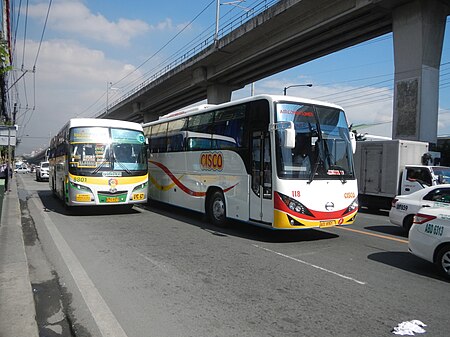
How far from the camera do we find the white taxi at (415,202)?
29.0 ft

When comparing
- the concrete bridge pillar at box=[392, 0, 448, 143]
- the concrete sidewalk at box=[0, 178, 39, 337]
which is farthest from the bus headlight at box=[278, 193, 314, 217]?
the concrete bridge pillar at box=[392, 0, 448, 143]

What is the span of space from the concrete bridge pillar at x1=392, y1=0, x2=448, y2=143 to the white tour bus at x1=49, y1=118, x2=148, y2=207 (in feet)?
54.9

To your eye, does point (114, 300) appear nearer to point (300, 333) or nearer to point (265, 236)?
point (300, 333)

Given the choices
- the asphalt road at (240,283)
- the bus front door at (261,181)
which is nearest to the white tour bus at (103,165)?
the asphalt road at (240,283)

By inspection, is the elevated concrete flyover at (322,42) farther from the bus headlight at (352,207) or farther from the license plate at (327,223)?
the license plate at (327,223)

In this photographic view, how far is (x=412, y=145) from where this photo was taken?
1602 cm

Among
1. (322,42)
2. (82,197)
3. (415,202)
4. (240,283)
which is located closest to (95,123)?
(82,197)

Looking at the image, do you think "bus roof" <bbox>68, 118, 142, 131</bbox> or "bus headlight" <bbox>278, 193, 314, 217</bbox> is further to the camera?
"bus roof" <bbox>68, 118, 142, 131</bbox>

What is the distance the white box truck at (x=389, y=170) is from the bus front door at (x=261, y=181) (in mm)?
8431

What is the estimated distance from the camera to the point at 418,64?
22000 millimetres

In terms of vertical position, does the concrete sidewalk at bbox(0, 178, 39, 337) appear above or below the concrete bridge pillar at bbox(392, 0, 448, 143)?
below

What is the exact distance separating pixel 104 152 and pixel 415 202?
918cm

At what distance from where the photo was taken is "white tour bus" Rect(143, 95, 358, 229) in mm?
8320

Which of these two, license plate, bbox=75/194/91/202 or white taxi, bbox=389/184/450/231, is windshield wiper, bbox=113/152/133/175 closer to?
license plate, bbox=75/194/91/202
